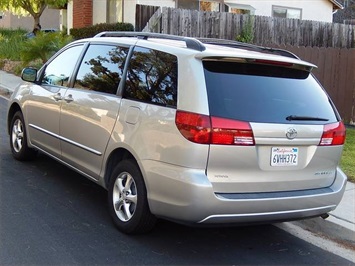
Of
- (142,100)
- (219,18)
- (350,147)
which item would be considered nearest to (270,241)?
(142,100)

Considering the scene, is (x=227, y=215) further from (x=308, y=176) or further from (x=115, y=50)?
(x=115, y=50)

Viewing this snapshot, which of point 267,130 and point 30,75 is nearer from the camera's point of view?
point 267,130

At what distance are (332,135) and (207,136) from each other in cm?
131

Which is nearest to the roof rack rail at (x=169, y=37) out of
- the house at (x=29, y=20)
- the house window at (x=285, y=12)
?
the house window at (x=285, y=12)

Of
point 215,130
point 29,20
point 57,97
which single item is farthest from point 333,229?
point 29,20

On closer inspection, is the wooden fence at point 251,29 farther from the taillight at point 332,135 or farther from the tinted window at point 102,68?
the taillight at point 332,135

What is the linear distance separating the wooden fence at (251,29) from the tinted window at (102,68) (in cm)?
733

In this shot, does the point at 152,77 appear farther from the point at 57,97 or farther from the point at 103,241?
the point at 57,97

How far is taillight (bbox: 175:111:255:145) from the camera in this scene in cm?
381

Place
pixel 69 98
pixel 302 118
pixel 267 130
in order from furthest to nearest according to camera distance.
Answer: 1. pixel 69 98
2. pixel 302 118
3. pixel 267 130

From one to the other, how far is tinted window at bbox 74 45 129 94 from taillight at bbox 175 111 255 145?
1233 mm

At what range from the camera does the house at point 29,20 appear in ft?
133

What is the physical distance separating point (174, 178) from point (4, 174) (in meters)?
3.14

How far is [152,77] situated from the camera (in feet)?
14.5
